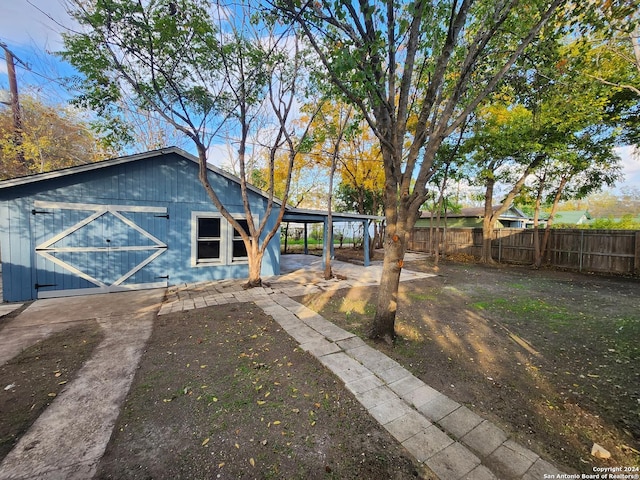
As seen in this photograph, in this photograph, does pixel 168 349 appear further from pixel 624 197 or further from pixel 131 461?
pixel 624 197

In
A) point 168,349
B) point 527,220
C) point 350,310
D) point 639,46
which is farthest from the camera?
point 527,220

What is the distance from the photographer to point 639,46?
655 cm

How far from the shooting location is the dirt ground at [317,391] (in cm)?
181

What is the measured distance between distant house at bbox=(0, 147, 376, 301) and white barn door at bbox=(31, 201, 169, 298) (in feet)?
0.06

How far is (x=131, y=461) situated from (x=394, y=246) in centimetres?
329

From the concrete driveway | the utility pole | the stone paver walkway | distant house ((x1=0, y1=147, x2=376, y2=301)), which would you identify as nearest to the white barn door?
distant house ((x1=0, y1=147, x2=376, y2=301))

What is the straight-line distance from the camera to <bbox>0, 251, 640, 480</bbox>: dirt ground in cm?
181

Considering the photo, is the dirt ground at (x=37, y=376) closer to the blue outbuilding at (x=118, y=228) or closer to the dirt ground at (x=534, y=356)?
the blue outbuilding at (x=118, y=228)

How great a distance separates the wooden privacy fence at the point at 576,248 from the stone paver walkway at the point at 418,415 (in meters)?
12.0

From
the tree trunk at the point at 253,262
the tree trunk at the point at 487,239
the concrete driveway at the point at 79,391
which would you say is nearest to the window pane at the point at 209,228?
the tree trunk at the point at 253,262

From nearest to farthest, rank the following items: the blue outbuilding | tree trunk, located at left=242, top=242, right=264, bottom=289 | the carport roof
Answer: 1. the blue outbuilding
2. tree trunk, located at left=242, top=242, right=264, bottom=289
3. the carport roof

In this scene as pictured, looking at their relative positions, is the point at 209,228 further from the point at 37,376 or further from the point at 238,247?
the point at 37,376

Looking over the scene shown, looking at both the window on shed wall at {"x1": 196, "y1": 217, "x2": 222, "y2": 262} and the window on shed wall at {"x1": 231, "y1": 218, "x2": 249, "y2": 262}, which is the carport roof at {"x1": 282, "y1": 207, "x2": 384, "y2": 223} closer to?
the window on shed wall at {"x1": 231, "y1": 218, "x2": 249, "y2": 262}

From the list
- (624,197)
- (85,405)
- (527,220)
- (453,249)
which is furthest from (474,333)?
(624,197)
